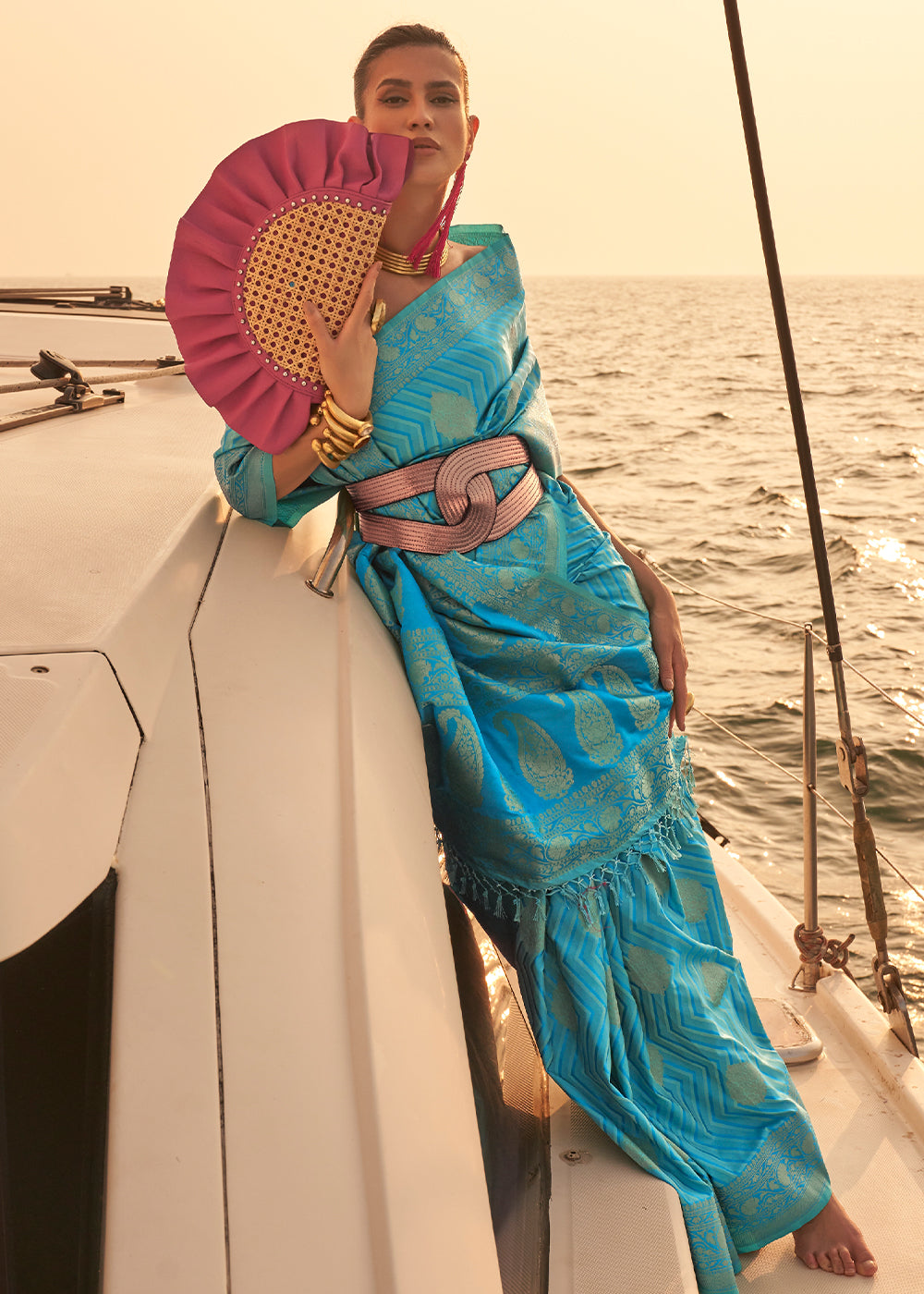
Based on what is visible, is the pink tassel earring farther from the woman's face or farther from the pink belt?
the pink belt

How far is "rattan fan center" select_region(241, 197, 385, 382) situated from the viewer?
49.3 inches

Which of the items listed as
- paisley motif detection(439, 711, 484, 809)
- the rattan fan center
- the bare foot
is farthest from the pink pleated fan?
the bare foot

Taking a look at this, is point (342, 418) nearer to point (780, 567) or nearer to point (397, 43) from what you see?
point (397, 43)

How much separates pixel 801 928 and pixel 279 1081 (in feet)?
5.13

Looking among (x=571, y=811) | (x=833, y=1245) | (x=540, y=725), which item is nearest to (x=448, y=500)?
(x=540, y=725)

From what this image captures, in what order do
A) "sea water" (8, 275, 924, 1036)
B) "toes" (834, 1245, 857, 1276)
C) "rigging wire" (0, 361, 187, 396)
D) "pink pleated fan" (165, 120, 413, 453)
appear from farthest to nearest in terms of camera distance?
"sea water" (8, 275, 924, 1036), "rigging wire" (0, 361, 187, 396), "toes" (834, 1245, 857, 1276), "pink pleated fan" (165, 120, 413, 453)

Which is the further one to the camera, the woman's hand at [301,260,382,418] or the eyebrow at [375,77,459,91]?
the eyebrow at [375,77,459,91]

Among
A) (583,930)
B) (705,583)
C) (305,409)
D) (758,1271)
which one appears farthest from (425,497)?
(705,583)

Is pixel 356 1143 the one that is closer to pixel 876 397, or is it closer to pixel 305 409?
pixel 305 409

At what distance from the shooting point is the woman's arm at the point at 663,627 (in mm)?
1459

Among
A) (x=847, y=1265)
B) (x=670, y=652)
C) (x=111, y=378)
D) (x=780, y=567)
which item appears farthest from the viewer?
(x=780, y=567)

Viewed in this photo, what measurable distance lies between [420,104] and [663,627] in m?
0.70

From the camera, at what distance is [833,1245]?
53.5 inches

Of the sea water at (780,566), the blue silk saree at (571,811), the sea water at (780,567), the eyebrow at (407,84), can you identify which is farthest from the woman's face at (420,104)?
the sea water at (780,567)
